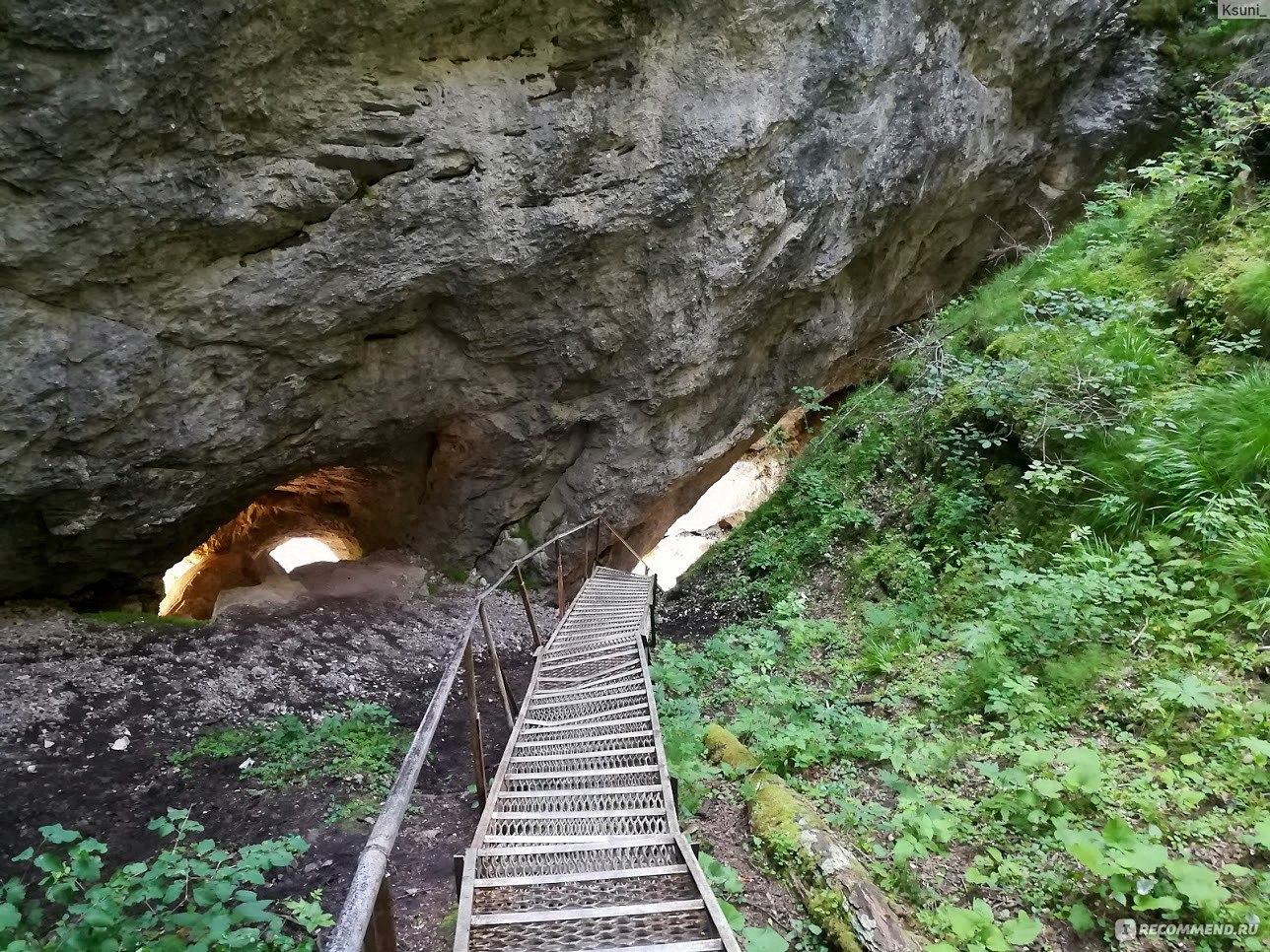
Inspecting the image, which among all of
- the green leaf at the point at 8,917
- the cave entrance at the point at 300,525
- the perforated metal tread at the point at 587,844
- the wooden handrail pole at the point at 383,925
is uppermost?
the cave entrance at the point at 300,525

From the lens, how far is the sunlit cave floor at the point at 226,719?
3969 mm

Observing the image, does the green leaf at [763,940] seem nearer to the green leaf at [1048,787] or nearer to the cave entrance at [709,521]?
the green leaf at [1048,787]

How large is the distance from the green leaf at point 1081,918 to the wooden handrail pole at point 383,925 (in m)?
2.42

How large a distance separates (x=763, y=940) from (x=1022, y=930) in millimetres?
897

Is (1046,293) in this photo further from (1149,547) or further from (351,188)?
(351,188)

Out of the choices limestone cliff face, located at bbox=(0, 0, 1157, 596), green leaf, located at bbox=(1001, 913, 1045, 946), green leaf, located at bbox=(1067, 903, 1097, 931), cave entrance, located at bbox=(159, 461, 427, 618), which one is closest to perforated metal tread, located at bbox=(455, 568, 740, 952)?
green leaf, located at bbox=(1001, 913, 1045, 946)

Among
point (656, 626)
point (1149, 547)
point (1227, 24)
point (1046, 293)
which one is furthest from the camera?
point (1227, 24)

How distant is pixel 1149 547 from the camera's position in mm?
4402

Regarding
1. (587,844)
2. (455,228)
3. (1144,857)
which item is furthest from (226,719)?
(1144,857)

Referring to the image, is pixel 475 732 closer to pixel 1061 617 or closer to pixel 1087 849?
pixel 1087 849

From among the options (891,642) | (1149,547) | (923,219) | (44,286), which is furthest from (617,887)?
(923,219)

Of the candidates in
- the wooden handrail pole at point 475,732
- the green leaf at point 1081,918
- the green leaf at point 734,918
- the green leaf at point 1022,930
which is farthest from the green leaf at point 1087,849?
the wooden handrail pole at point 475,732

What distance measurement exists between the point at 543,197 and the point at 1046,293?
15.6 feet

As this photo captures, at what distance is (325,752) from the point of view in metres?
5.00
